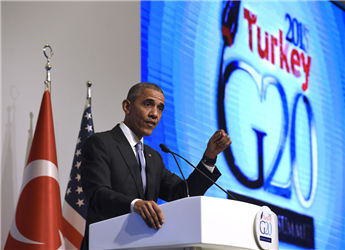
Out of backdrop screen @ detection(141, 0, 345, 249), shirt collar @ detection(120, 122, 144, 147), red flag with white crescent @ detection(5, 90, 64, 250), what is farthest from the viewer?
backdrop screen @ detection(141, 0, 345, 249)

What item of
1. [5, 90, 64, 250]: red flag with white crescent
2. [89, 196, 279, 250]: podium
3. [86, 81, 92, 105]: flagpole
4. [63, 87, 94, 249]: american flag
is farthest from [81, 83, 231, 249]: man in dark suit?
[86, 81, 92, 105]: flagpole

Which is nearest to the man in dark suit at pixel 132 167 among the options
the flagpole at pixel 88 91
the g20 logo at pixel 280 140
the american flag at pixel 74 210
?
the american flag at pixel 74 210

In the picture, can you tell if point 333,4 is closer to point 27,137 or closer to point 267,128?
point 267,128

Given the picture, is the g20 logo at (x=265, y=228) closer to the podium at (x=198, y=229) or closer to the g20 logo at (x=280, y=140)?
the podium at (x=198, y=229)

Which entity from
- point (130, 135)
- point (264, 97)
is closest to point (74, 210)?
point (130, 135)

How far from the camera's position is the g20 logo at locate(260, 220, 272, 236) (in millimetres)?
1518

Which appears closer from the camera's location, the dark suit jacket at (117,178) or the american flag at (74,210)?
the dark suit jacket at (117,178)

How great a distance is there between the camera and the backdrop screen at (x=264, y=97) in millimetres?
3805

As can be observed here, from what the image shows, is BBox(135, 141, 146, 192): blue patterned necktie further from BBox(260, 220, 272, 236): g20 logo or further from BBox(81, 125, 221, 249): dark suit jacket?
BBox(260, 220, 272, 236): g20 logo

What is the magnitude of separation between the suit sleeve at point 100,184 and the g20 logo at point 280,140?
2.25 m

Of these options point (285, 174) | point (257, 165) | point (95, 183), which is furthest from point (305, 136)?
point (95, 183)

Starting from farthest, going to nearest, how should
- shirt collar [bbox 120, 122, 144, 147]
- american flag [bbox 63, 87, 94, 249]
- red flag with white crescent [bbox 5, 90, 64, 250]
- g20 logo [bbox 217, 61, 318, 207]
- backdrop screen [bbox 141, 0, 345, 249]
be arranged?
g20 logo [bbox 217, 61, 318, 207]
backdrop screen [bbox 141, 0, 345, 249]
american flag [bbox 63, 87, 94, 249]
red flag with white crescent [bbox 5, 90, 64, 250]
shirt collar [bbox 120, 122, 144, 147]

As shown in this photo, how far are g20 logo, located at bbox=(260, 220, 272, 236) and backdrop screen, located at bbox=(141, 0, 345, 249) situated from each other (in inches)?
75.9

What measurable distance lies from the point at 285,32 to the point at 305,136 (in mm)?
1182
